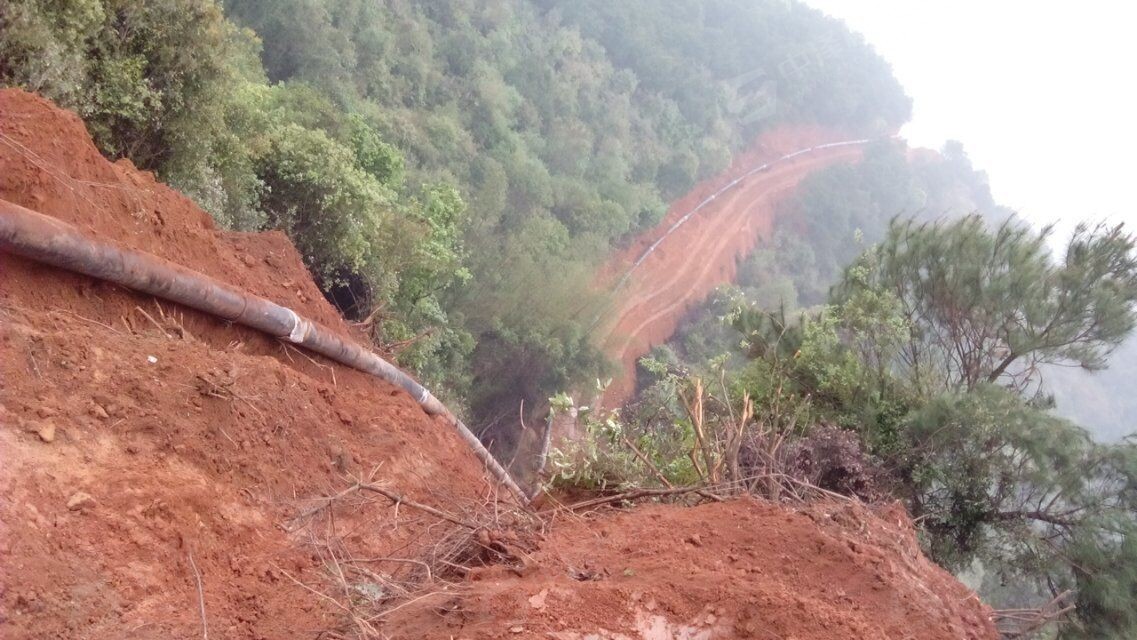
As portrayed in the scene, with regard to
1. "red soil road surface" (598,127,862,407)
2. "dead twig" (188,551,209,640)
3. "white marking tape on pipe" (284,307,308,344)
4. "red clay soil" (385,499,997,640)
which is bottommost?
"red soil road surface" (598,127,862,407)

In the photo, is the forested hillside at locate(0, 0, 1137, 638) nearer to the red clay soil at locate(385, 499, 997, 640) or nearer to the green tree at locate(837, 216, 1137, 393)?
the green tree at locate(837, 216, 1137, 393)

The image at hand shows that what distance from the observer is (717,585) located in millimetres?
3953

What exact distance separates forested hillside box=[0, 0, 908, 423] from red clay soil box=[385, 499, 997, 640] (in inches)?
240

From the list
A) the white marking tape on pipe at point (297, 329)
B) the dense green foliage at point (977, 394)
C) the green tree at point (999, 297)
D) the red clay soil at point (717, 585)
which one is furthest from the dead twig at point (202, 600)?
the green tree at point (999, 297)

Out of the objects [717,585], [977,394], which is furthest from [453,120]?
[717,585]

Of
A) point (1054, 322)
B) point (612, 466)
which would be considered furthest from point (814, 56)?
point (612, 466)

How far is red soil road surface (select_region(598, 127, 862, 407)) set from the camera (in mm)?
23375

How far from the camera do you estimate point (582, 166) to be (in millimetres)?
24547

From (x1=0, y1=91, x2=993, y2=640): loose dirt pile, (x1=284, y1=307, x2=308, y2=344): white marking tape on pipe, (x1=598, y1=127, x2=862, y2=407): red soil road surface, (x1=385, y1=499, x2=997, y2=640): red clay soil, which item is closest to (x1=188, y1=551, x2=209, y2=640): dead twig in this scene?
(x1=0, y1=91, x2=993, y2=640): loose dirt pile

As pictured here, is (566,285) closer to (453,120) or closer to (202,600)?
(453,120)

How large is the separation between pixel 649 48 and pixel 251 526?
1153 inches

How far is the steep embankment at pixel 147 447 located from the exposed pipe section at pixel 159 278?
0.50 ft

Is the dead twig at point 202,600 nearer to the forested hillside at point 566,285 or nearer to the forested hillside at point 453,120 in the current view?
the forested hillside at point 566,285

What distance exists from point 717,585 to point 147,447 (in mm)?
3404
